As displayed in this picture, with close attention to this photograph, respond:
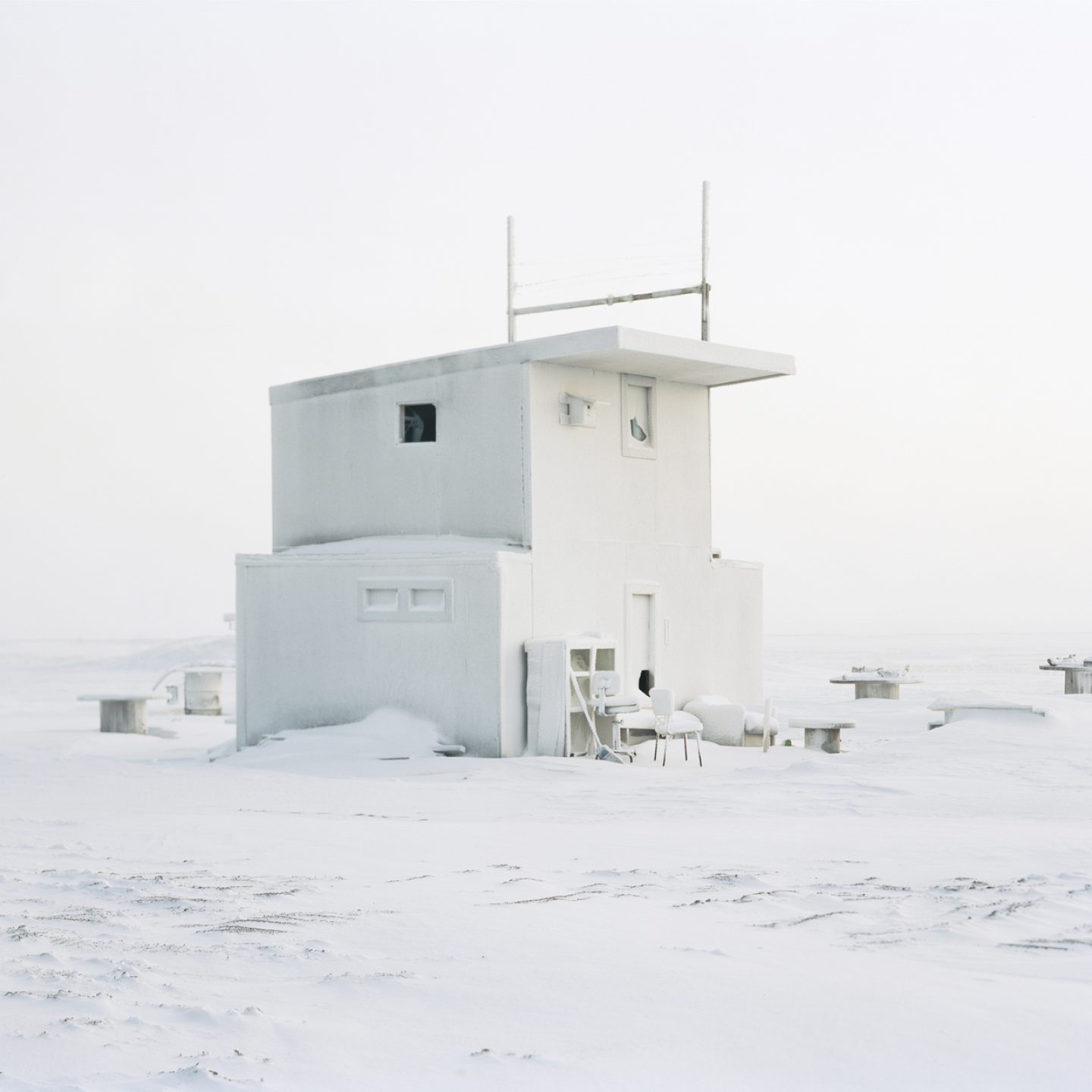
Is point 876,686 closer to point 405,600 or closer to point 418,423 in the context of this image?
point 418,423

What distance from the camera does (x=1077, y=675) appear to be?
2625cm

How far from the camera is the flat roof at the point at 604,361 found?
14930mm

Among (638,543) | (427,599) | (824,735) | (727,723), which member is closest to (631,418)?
(638,543)

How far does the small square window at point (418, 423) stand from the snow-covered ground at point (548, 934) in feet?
18.6

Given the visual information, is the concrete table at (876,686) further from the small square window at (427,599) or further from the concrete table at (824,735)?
the small square window at (427,599)

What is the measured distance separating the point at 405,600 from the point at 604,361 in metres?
3.59

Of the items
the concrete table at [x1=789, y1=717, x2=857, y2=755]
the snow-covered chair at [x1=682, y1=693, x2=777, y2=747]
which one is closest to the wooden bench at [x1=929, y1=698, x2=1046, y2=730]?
the concrete table at [x1=789, y1=717, x2=857, y2=755]

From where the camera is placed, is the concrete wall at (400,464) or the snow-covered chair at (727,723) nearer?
the concrete wall at (400,464)

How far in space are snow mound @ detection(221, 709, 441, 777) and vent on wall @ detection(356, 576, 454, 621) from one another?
1087 mm

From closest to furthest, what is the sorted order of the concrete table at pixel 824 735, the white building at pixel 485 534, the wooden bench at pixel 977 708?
the white building at pixel 485 534 < the concrete table at pixel 824 735 < the wooden bench at pixel 977 708

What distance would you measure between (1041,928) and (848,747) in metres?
11.6

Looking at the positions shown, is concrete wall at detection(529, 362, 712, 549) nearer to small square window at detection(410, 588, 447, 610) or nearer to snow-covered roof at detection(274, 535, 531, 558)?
snow-covered roof at detection(274, 535, 531, 558)

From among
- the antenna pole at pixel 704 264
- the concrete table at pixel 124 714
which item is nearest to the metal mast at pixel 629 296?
the antenna pole at pixel 704 264

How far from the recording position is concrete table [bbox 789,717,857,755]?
1658 centimetres
